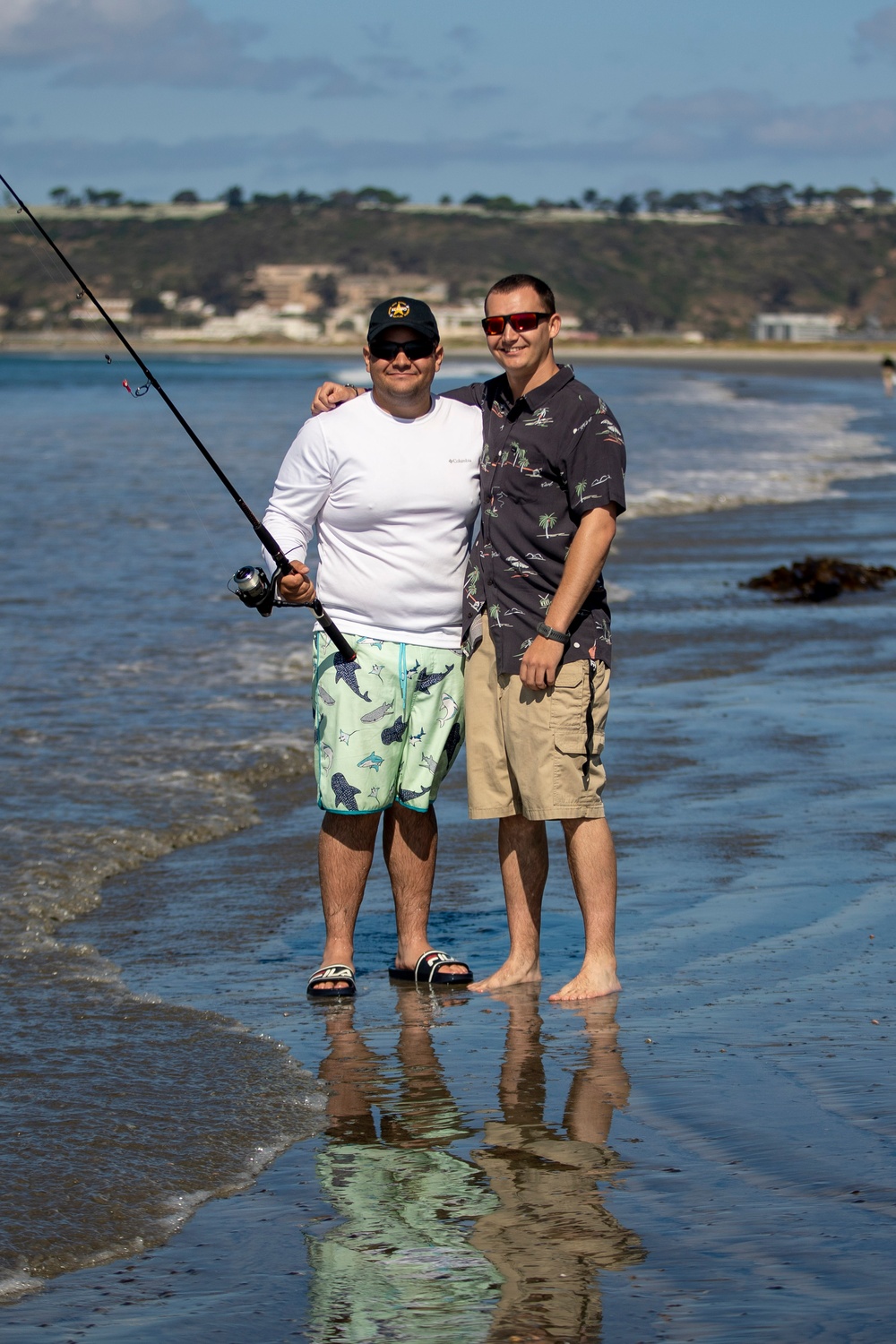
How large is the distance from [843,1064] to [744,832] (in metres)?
1.96

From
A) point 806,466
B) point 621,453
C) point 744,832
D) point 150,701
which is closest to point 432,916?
point 744,832

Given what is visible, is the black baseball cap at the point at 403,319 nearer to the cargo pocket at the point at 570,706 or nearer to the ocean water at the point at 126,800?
the cargo pocket at the point at 570,706

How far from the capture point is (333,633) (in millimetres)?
3934

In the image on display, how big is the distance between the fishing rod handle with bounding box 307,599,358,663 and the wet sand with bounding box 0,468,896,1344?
2.69ft

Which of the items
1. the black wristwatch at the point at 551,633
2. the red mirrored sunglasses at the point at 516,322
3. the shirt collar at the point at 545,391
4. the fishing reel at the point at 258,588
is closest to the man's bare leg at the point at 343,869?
the fishing reel at the point at 258,588

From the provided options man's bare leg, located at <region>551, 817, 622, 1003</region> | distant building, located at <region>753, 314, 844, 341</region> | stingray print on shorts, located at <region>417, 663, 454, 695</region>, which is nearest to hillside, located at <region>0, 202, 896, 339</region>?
distant building, located at <region>753, 314, 844, 341</region>

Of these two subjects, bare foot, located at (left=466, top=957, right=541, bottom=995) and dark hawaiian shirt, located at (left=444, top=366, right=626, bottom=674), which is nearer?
dark hawaiian shirt, located at (left=444, top=366, right=626, bottom=674)

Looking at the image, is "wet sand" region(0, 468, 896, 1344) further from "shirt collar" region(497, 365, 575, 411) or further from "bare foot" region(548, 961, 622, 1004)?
"shirt collar" region(497, 365, 575, 411)

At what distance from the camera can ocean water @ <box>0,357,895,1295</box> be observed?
295 cm

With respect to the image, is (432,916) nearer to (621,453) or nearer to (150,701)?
(621,453)

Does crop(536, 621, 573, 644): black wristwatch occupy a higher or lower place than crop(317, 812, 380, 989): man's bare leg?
higher

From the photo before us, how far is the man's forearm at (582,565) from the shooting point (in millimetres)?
3723

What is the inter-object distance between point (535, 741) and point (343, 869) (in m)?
0.62

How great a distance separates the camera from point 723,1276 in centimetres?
245
